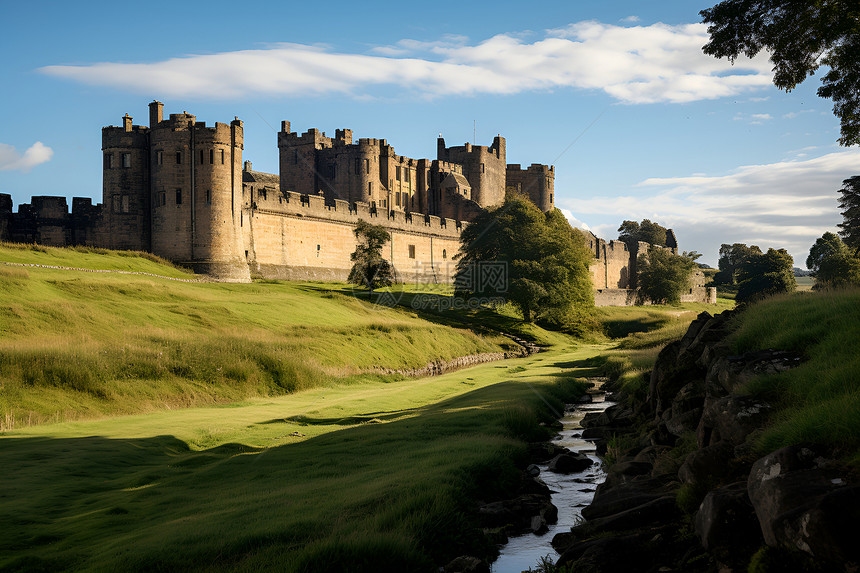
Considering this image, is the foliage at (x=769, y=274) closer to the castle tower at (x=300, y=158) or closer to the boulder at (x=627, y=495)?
the castle tower at (x=300, y=158)

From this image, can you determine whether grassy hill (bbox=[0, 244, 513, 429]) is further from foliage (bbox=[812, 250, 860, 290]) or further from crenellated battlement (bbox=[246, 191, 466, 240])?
foliage (bbox=[812, 250, 860, 290])

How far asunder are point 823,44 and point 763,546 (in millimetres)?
14004

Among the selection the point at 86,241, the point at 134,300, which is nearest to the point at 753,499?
the point at 134,300

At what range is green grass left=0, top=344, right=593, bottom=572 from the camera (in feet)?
25.0

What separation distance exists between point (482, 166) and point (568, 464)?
8335cm

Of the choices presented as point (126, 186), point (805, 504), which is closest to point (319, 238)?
point (126, 186)

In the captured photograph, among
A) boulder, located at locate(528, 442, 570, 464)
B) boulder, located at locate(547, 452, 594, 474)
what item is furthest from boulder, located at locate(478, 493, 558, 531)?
boulder, located at locate(528, 442, 570, 464)

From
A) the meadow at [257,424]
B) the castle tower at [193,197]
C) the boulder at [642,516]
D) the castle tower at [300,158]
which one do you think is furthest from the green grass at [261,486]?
the castle tower at [300,158]

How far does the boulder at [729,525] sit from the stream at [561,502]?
2385 mm

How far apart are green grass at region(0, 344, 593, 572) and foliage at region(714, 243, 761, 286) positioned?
120292mm

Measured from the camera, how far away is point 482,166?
94.1m

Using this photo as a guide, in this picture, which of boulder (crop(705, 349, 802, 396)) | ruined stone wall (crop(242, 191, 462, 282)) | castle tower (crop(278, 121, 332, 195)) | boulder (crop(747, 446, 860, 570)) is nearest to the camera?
boulder (crop(747, 446, 860, 570))

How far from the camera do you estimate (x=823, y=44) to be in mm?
15656

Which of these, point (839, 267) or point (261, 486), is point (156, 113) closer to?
point (261, 486)
